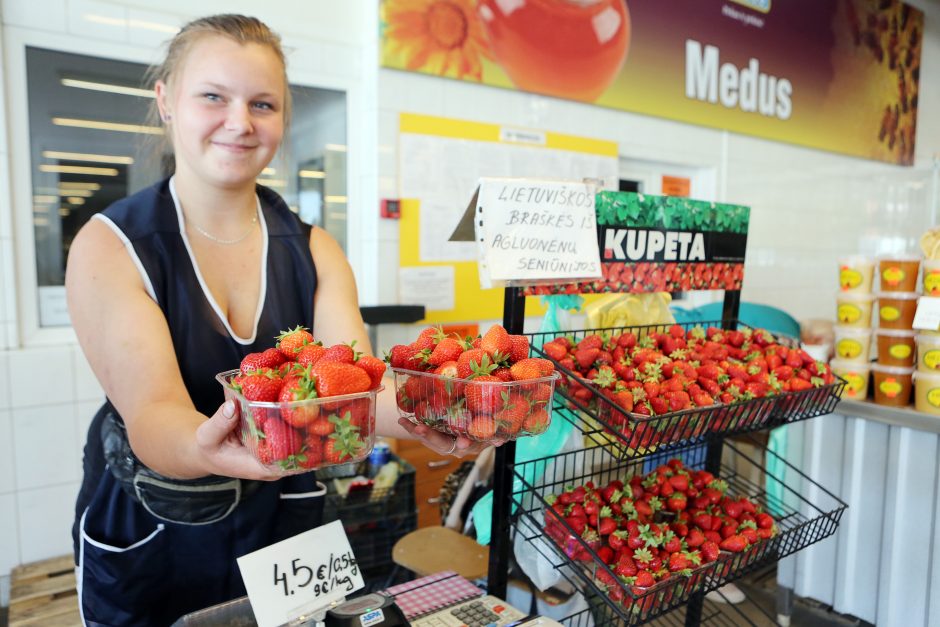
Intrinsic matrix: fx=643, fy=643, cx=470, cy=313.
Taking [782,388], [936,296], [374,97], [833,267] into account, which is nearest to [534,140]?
[374,97]

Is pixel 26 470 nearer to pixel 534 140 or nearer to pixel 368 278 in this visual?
pixel 368 278

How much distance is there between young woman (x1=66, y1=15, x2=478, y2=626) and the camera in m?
1.12

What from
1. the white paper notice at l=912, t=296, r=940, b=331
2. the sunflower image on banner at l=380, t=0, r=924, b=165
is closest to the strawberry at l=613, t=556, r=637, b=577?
the white paper notice at l=912, t=296, r=940, b=331

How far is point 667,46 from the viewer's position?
4555 mm

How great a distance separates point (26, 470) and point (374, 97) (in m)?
2.34

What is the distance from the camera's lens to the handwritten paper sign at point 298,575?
3.36 feet

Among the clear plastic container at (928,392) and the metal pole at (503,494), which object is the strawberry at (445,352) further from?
the clear plastic container at (928,392)

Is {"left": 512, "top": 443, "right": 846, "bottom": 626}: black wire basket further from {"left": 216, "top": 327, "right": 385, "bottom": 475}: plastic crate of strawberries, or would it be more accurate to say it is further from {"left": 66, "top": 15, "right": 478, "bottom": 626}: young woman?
{"left": 216, "top": 327, "right": 385, "bottom": 475}: plastic crate of strawberries

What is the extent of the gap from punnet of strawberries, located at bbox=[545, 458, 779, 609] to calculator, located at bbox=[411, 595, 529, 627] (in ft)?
0.59

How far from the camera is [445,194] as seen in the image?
3.61 metres

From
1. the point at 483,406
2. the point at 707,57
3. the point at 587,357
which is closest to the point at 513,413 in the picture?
the point at 483,406

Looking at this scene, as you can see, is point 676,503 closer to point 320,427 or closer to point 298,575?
point 298,575

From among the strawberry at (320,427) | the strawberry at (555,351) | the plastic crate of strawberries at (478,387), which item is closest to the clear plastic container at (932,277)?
the strawberry at (555,351)

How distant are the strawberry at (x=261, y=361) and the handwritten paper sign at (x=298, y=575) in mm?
341
